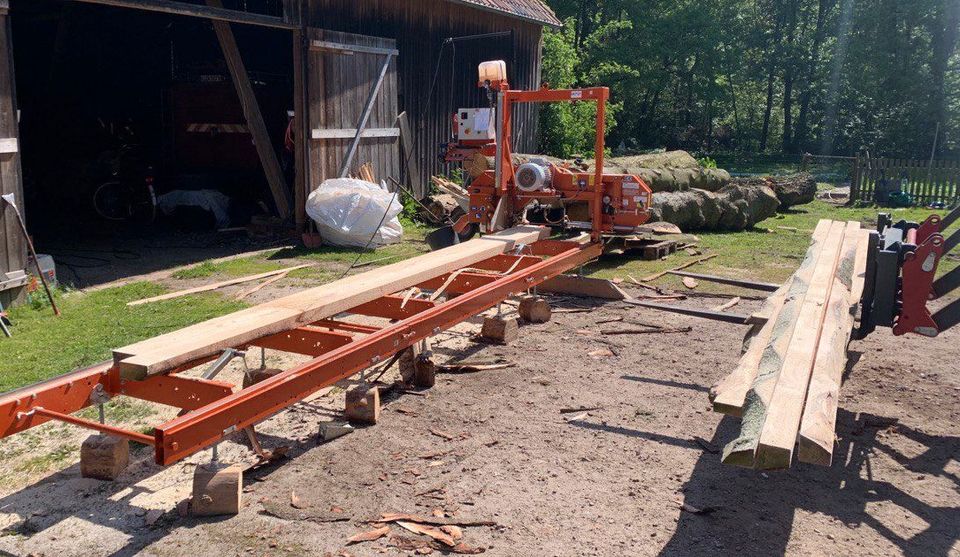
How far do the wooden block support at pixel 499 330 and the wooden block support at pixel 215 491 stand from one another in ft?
11.2

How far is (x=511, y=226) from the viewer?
9758 mm

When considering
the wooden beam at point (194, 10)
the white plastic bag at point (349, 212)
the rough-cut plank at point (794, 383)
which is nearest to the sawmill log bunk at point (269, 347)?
the rough-cut plank at point (794, 383)

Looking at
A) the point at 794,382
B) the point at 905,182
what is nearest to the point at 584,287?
the point at 794,382

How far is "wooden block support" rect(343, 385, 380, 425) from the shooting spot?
5152mm

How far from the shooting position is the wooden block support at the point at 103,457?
4.18m

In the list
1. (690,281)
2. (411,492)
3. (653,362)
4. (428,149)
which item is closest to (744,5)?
(428,149)

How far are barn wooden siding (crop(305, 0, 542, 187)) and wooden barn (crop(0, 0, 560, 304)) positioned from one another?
4cm

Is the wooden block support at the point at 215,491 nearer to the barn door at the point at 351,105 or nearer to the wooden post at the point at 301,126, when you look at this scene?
the wooden post at the point at 301,126

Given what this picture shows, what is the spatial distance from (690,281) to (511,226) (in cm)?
219

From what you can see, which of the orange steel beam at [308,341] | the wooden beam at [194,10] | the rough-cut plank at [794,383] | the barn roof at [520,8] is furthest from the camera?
the barn roof at [520,8]

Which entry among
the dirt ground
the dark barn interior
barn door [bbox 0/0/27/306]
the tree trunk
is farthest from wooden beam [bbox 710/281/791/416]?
the tree trunk

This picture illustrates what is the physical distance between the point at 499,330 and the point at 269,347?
99.3 inches

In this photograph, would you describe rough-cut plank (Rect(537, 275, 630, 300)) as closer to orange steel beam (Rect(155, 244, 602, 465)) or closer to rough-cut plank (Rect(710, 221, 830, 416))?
orange steel beam (Rect(155, 244, 602, 465))

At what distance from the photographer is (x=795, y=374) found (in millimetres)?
3938
